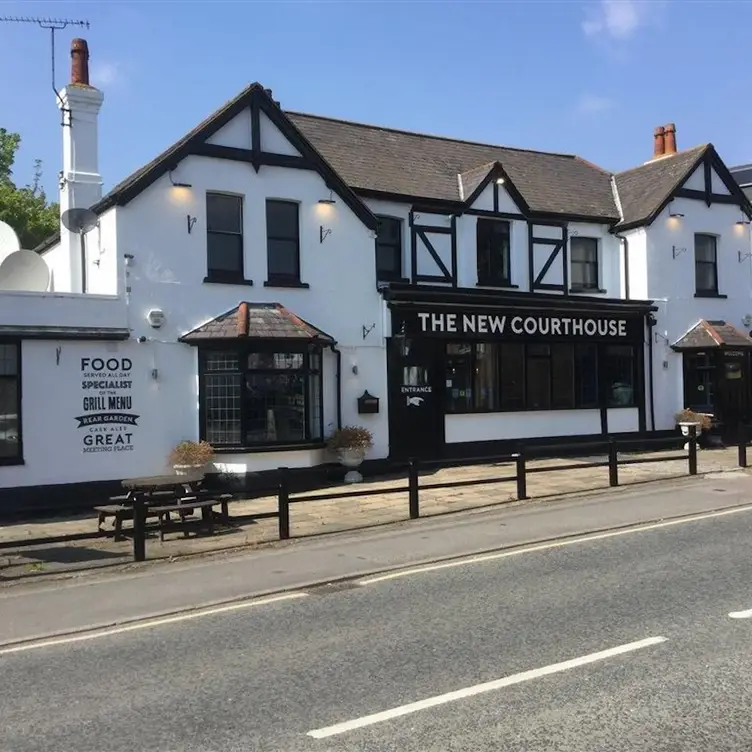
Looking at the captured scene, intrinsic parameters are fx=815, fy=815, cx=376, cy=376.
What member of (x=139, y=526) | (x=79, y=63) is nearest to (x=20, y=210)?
(x=79, y=63)

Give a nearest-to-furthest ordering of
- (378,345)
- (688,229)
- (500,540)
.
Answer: (500,540), (378,345), (688,229)

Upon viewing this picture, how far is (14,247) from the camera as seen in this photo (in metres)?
17.5

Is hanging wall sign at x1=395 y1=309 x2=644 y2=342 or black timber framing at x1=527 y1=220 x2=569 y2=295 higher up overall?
black timber framing at x1=527 y1=220 x2=569 y2=295

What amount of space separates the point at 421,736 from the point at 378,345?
14.2 meters

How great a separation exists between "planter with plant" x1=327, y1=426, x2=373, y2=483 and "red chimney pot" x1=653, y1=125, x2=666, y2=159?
15473 millimetres

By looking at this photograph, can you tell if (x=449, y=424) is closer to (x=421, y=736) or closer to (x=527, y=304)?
(x=527, y=304)

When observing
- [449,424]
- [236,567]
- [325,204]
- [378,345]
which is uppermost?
[325,204]

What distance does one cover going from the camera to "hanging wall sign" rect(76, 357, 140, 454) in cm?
1549

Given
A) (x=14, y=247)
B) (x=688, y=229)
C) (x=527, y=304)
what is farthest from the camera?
(x=688, y=229)

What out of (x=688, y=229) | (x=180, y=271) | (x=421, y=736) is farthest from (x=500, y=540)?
(x=688, y=229)

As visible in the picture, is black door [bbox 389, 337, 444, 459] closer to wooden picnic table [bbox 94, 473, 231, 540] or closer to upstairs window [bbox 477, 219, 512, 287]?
upstairs window [bbox 477, 219, 512, 287]

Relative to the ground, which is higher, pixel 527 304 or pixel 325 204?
pixel 325 204

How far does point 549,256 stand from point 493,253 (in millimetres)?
1782

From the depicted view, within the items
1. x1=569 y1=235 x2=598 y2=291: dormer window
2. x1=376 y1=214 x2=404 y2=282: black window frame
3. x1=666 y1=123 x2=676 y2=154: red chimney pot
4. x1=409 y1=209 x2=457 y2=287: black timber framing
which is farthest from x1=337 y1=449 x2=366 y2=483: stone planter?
x1=666 y1=123 x2=676 y2=154: red chimney pot
